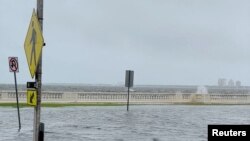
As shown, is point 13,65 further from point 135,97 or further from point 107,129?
point 135,97

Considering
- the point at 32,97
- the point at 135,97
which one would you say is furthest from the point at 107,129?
the point at 135,97

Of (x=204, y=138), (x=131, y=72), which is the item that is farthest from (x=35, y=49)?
(x=131, y=72)

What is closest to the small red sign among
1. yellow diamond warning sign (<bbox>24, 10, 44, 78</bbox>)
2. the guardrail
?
yellow diamond warning sign (<bbox>24, 10, 44, 78</bbox>)

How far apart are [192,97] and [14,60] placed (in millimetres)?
31237

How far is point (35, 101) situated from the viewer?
12.2 meters

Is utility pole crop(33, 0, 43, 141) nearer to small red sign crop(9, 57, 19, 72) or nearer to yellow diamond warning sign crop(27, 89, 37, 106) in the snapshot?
yellow diamond warning sign crop(27, 89, 37, 106)

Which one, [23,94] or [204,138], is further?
[23,94]

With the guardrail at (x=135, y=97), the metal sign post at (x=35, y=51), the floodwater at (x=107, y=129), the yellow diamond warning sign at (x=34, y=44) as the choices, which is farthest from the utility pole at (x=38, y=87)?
the guardrail at (x=135, y=97)

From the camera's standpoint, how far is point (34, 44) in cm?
1198

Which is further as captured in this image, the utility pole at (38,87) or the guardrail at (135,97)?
the guardrail at (135,97)

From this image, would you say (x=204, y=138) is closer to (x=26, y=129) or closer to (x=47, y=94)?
(x=26, y=129)

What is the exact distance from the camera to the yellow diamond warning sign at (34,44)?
465 inches

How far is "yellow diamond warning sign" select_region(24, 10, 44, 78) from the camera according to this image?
38.8 ft

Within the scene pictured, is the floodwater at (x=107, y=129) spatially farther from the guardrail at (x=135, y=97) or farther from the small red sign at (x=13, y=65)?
the guardrail at (x=135, y=97)
